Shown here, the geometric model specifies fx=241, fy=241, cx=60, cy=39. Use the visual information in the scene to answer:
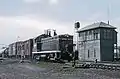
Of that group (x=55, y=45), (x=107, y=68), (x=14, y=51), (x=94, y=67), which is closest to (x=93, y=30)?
(x=55, y=45)

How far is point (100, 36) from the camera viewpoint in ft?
Result: 196

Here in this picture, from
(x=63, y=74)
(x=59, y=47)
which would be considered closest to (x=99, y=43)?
(x=59, y=47)

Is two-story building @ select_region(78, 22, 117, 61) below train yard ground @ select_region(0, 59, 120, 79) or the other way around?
the other way around

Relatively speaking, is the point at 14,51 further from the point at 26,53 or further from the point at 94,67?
the point at 94,67

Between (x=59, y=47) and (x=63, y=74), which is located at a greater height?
(x=59, y=47)

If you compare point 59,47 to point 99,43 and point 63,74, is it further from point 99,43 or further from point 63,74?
point 63,74

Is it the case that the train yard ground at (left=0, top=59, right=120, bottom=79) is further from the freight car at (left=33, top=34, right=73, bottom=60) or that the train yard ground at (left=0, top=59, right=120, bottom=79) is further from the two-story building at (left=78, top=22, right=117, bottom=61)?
the two-story building at (left=78, top=22, right=117, bottom=61)

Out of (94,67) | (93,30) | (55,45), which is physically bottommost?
(94,67)

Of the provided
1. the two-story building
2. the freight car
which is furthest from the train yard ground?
the two-story building

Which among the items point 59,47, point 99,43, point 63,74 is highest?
point 99,43

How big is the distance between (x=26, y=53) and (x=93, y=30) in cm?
3324

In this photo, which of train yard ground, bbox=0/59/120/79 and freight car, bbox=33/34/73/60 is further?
freight car, bbox=33/34/73/60

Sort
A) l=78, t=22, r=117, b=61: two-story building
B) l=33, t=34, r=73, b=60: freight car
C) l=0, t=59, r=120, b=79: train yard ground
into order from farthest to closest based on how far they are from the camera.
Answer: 1. l=78, t=22, r=117, b=61: two-story building
2. l=33, t=34, r=73, b=60: freight car
3. l=0, t=59, r=120, b=79: train yard ground

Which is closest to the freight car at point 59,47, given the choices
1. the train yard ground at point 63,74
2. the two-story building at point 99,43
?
the two-story building at point 99,43
